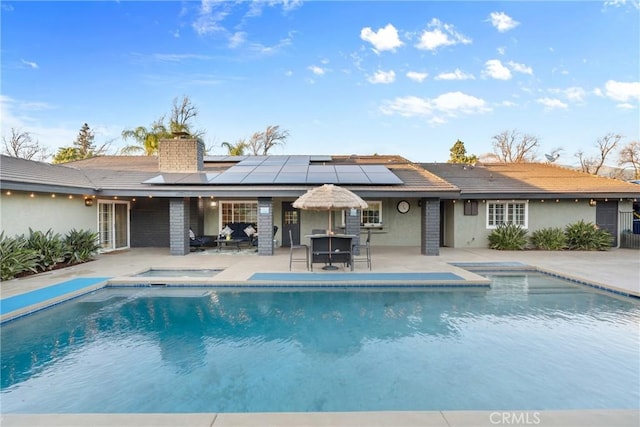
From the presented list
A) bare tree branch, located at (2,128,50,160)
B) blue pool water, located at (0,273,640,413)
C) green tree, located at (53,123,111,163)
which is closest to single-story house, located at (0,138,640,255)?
blue pool water, located at (0,273,640,413)

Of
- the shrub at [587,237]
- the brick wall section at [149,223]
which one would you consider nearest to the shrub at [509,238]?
the shrub at [587,237]

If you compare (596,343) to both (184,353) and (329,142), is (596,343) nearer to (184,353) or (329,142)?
(184,353)

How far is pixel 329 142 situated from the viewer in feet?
92.1

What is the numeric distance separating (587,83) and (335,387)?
23178 mm

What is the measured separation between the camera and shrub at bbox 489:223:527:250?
12758 mm

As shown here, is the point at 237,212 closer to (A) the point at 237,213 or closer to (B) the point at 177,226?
(A) the point at 237,213

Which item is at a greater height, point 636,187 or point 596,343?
point 636,187

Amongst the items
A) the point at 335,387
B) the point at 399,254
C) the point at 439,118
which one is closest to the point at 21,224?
the point at 335,387

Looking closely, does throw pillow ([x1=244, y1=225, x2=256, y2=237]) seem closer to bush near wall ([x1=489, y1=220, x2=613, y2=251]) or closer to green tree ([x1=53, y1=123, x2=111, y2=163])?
bush near wall ([x1=489, y1=220, x2=613, y2=251])

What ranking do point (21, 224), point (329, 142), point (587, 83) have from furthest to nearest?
point (329, 142)
point (587, 83)
point (21, 224)

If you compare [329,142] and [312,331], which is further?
[329,142]

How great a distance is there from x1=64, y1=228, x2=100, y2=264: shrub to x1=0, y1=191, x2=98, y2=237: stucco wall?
566mm

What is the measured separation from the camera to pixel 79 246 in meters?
9.99

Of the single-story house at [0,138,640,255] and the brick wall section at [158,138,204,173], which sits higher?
the brick wall section at [158,138,204,173]
